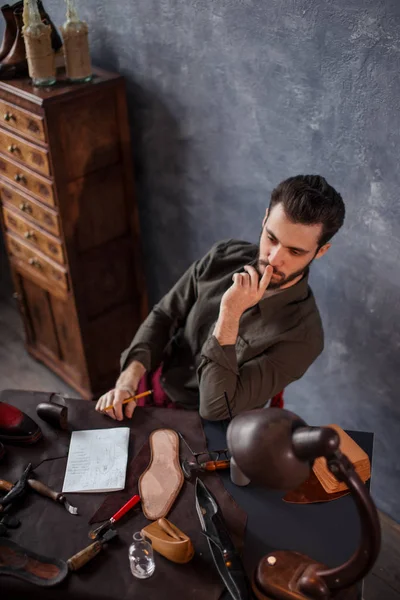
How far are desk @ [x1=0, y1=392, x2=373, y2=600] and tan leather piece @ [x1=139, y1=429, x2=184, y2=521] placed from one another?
72mm

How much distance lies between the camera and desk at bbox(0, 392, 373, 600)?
5.43 ft

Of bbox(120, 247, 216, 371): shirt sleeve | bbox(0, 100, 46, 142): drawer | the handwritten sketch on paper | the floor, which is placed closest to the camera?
the handwritten sketch on paper

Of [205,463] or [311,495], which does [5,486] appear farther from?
[311,495]

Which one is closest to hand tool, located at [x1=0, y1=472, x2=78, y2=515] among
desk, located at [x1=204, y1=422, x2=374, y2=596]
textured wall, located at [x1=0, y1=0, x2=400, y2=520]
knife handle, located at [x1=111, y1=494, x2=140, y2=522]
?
knife handle, located at [x1=111, y1=494, x2=140, y2=522]

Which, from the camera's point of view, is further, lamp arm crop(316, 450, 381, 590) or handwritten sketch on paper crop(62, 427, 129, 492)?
handwritten sketch on paper crop(62, 427, 129, 492)

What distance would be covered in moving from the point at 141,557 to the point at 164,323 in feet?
3.61

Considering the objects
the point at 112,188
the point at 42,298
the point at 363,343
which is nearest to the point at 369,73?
the point at 363,343

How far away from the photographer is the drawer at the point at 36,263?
3230 mm

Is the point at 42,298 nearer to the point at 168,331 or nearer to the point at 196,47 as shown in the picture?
the point at 168,331

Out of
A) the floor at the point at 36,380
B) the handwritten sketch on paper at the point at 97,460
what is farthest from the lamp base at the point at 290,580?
the floor at the point at 36,380

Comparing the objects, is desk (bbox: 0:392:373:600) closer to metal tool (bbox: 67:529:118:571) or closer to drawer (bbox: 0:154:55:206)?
metal tool (bbox: 67:529:118:571)

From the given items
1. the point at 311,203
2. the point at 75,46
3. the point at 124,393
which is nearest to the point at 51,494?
the point at 124,393

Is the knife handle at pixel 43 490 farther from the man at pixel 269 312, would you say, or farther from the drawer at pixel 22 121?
the drawer at pixel 22 121

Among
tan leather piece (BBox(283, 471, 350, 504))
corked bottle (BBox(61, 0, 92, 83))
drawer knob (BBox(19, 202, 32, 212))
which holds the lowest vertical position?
tan leather piece (BBox(283, 471, 350, 504))
